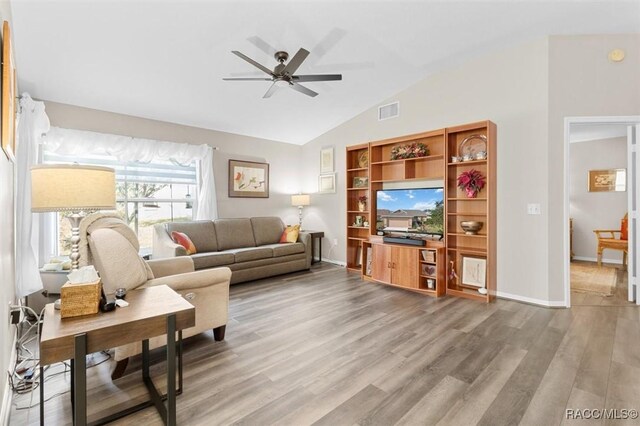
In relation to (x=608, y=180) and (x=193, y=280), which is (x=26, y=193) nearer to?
(x=193, y=280)

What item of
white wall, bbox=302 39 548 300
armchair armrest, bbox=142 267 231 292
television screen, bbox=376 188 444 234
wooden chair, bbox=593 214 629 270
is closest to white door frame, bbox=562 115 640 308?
white wall, bbox=302 39 548 300

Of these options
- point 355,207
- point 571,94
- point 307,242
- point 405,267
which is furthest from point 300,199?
point 571,94

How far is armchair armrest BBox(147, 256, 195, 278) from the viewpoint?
2.72m

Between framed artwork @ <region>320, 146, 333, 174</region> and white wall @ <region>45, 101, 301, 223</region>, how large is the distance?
28.3 inches

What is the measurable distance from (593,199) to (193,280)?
729cm

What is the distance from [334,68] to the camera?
153 inches

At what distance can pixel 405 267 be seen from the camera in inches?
158

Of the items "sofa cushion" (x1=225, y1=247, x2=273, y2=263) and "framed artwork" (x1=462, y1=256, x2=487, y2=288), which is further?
"sofa cushion" (x1=225, y1=247, x2=273, y2=263)

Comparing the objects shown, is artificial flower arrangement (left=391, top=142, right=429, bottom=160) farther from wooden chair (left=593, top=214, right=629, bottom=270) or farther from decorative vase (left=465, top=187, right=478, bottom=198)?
wooden chair (left=593, top=214, right=629, bottom=270)

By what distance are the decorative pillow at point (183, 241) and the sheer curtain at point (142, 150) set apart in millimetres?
820

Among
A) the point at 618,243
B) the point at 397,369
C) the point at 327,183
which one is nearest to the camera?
the point at 397,369

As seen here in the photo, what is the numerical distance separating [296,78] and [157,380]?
116 inches

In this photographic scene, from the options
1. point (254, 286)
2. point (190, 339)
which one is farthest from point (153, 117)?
point (190, 339)

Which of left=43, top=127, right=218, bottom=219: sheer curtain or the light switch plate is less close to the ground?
left=43, top=127, right=218, bottom=219: sheer curtain
